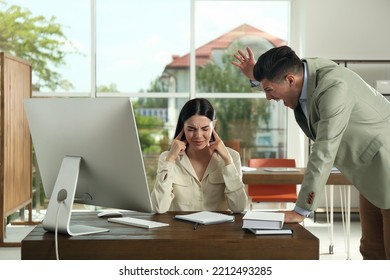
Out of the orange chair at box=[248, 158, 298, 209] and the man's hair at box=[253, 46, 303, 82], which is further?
the orange chair at box=[248, 158, 298, 209]

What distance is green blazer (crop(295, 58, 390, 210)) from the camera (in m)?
2.52

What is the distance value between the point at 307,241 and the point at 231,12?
6.00 meters

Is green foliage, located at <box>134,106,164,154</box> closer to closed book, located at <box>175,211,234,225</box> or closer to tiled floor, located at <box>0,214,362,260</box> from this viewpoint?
tiled floor, located at <box>0,214,362,260</box>

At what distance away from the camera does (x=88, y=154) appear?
246 cm

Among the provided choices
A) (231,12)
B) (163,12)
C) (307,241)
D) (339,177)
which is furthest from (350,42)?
(307,241)

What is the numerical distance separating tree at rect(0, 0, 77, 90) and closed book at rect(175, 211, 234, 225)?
5.32 metres

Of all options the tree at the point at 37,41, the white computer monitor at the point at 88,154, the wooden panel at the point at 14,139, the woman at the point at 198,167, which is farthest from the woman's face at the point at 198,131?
the tree at the point at 37,41

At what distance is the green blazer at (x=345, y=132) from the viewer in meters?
2.52

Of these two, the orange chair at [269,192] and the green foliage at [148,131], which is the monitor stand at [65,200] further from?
the green foliage at [148,131]

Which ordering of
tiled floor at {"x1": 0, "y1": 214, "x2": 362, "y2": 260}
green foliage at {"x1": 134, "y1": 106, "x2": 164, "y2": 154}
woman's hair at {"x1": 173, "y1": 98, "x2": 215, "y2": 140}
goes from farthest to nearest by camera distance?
green foliage at {"x1": 134, "y1": 106, "x2": 164, "y2": 154} → tiled floor at {"x1": 0, "y1": 214, "x2": 362, "y2": 260} → woman's hair at {"x1": 173, "y1": 98, "x2": 215, "y2": 140}

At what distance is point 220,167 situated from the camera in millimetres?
A: 3316

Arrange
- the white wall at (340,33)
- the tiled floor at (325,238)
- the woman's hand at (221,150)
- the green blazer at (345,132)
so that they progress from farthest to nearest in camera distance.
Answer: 1. the white wall at (340,33)
2. the tiled floor at (325,238)
3. the woman's hand at (221,150)
4. the green blazer at (345,132)

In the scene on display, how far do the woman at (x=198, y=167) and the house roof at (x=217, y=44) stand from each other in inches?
178

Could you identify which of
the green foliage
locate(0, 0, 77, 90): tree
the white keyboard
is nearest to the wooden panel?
locate(0, 0, 77, 90): tree
